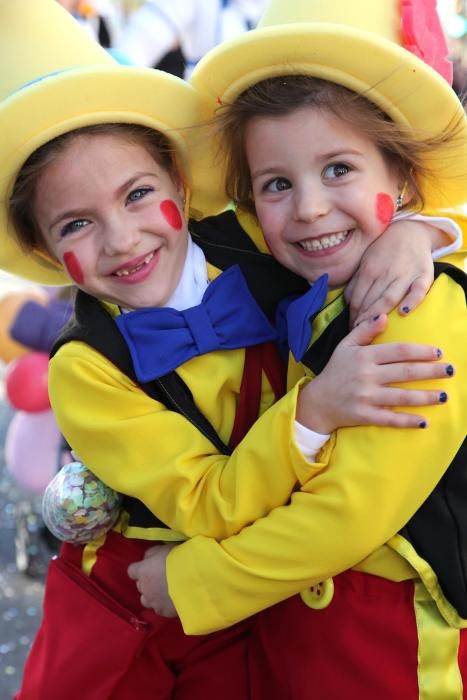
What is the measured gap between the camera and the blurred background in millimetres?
2852

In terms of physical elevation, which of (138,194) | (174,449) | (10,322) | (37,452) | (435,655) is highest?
(138,194)

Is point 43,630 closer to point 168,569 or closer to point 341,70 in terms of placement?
point 168,569

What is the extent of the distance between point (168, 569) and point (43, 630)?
0.41 m

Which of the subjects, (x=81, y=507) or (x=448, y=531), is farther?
(x=81, y=507)

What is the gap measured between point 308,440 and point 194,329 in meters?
0.35

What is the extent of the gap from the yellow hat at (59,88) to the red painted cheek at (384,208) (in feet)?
1.37

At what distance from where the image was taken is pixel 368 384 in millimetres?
1263

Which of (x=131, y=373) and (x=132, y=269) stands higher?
(x=132, y=269)

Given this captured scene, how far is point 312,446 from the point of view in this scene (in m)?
1.32

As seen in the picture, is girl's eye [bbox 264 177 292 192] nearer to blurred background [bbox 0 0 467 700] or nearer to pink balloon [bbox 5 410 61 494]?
blurred background [bbox 0 0 467 700]

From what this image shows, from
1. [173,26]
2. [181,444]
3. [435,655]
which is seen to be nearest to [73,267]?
[181,444]

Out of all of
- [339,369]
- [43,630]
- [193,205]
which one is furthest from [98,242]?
[43,630]

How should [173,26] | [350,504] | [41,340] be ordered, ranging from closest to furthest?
[350,504] → [41,340] → [173,26]

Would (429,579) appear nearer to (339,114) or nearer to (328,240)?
(328,240)
